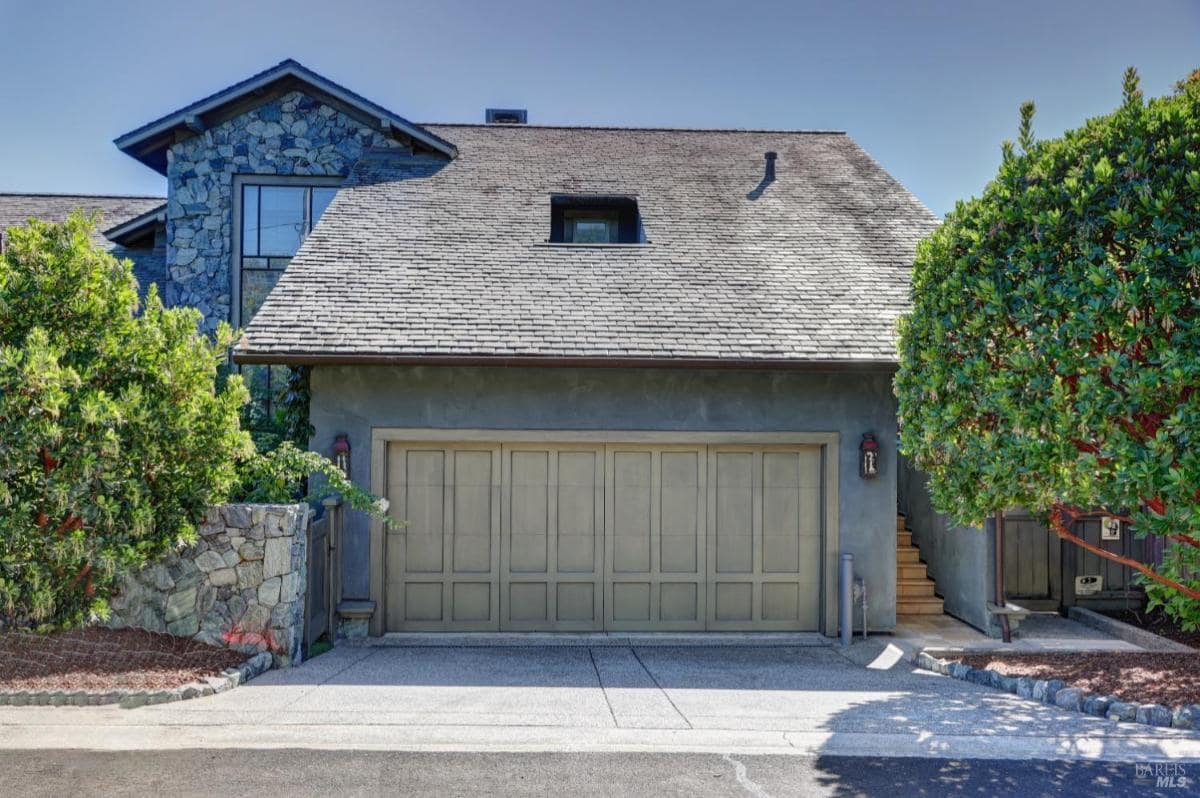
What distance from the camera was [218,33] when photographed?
543 inches

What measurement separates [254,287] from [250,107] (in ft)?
8.73

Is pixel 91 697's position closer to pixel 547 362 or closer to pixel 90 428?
pixel 90 428

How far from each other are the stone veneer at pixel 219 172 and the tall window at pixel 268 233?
20 centimetres

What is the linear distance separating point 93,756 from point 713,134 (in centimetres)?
1387

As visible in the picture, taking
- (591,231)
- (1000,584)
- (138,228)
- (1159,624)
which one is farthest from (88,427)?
(1159,624)

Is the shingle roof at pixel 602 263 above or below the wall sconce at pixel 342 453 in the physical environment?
above

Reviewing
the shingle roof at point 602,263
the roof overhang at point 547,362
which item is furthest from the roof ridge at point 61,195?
the roof overhang at point 547,362

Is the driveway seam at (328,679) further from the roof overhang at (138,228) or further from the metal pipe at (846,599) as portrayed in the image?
the roof overhang at (138,228)

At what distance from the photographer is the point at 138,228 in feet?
46.2

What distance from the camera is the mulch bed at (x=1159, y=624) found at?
9.80m

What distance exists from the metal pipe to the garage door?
1.38ft

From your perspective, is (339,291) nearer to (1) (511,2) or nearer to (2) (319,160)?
(2) (319,160)

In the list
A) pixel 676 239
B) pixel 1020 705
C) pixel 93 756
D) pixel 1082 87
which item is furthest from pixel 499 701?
pixel 1082 87

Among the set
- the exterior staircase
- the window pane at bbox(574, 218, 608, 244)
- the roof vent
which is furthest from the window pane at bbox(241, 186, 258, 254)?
the exterior staircase
